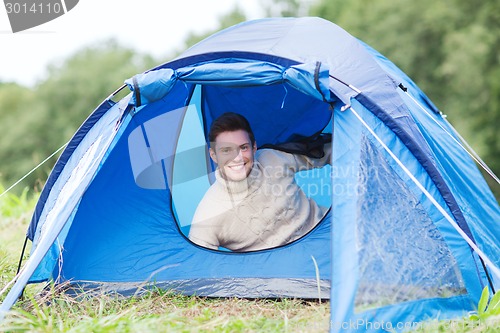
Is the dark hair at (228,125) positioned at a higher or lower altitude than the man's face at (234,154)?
higher

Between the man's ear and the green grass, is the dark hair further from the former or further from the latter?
the green grass

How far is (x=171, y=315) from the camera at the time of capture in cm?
278

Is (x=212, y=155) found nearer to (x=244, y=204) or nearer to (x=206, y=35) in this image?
(x=244, y=204)

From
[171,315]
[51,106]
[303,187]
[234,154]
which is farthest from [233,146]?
[51,106]

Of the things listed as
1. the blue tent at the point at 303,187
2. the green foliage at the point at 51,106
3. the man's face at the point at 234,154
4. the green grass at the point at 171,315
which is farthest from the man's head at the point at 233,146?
the green foliage at the point at 51,106

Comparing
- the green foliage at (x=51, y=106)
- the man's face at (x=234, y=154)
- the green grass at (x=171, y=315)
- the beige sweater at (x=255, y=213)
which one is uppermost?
the green foliage at (x=51, y=106)

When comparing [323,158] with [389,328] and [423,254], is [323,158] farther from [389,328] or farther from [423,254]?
[389,328]

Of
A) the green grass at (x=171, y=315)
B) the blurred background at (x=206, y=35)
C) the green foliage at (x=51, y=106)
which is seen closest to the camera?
the green grass at (x=171, y=315)

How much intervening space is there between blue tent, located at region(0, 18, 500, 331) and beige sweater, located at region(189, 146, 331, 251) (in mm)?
104

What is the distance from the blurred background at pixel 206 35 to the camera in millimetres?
15266

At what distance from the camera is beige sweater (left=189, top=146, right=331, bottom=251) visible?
12.1ft

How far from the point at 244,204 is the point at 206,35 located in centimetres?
2488

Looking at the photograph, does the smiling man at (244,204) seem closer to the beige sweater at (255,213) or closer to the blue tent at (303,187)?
the beige sweater at (255,213)

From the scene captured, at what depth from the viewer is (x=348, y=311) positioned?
251 centimetres
